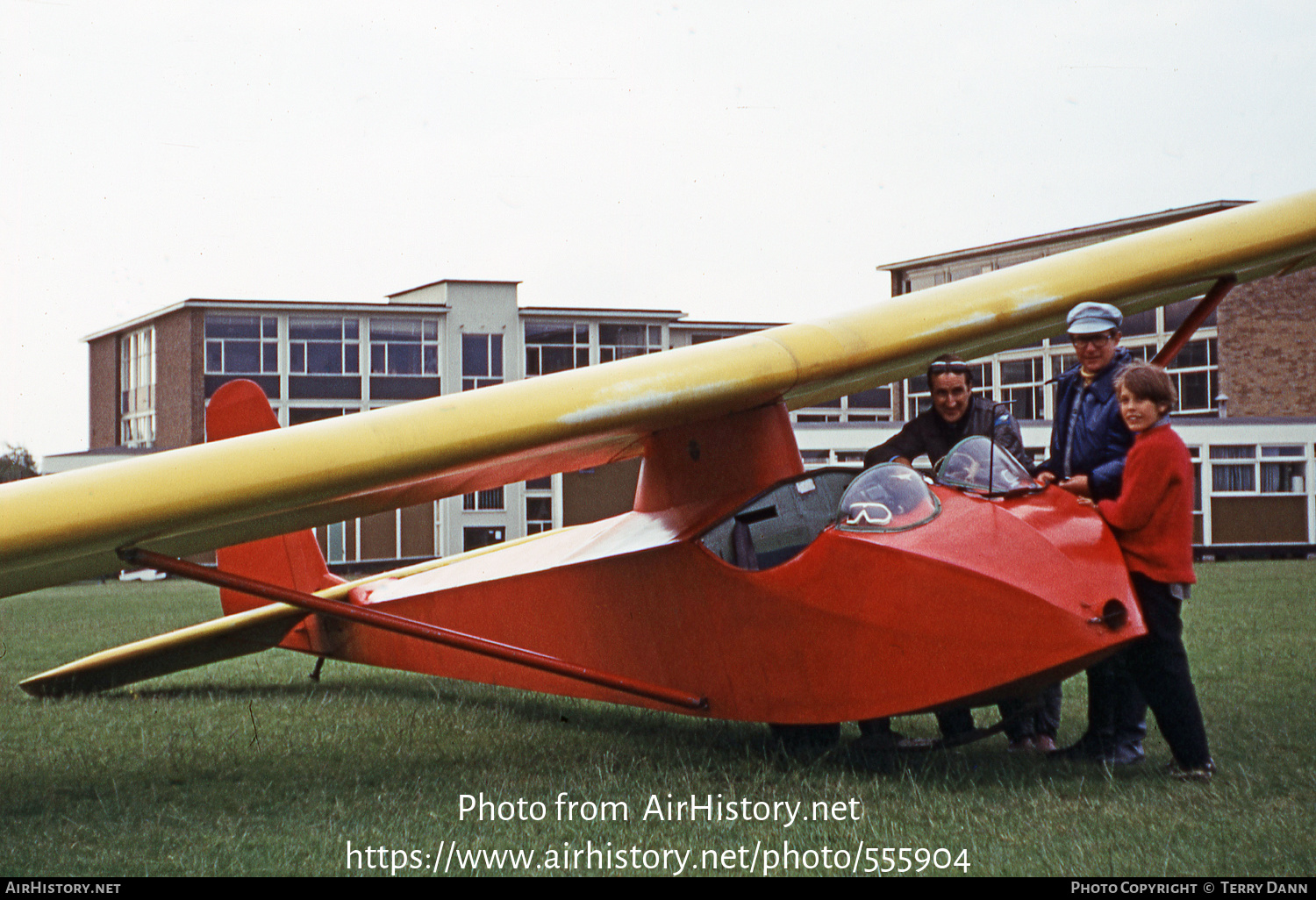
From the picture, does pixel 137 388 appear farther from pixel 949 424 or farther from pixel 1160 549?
pixel 1160 549

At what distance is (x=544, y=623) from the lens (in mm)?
6945

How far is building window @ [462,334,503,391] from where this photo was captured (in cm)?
4656

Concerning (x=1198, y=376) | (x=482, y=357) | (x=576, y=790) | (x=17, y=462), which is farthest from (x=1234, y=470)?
(x=17, y=462)

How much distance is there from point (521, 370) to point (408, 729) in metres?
39.7

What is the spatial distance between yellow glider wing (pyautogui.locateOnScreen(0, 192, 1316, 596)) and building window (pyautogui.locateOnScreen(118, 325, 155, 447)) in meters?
48.8

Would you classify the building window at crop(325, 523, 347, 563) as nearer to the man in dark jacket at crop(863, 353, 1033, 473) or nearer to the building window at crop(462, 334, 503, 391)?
the building window at crop(462, 334, 503, 391)

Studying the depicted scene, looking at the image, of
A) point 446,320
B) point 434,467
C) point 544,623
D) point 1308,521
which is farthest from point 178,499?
point 446,320

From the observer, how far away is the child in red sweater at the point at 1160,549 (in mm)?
5238

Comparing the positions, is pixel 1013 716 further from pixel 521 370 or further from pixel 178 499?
pixel 521 370

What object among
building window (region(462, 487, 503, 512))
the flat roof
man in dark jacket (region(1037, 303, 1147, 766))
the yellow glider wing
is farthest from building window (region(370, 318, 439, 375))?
man in dark jacket (region(1037, 303, 1147, 766))

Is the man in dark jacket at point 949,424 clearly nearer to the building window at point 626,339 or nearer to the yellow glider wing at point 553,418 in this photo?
the yellow glider wing at point 553,418

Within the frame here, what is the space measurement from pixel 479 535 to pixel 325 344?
9.78 meters

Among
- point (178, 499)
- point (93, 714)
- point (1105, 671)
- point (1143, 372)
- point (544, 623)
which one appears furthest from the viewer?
point (93, 714)

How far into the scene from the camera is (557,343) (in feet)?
156
